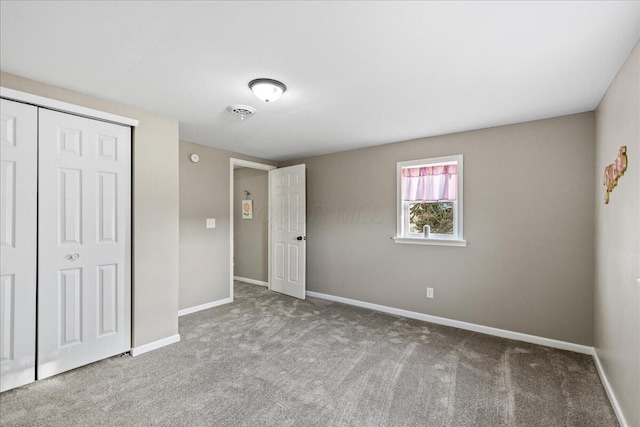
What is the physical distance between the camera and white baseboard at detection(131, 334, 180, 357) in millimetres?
2844

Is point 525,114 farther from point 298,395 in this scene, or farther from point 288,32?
point 298,395

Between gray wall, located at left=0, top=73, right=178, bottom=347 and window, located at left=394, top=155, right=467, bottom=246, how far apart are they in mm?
2759

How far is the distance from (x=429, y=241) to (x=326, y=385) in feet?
7.17

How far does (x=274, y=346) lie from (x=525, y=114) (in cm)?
338

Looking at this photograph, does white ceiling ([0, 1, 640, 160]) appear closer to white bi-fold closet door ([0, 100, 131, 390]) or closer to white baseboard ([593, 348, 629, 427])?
white bi-fold closet door ([0, 100, 131, 390])

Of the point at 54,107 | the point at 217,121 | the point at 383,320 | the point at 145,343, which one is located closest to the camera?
the point at 54,107

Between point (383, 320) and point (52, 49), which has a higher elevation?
point (52, 49)

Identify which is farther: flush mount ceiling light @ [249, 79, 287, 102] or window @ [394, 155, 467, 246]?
window @ [394, 155, 467, 246]

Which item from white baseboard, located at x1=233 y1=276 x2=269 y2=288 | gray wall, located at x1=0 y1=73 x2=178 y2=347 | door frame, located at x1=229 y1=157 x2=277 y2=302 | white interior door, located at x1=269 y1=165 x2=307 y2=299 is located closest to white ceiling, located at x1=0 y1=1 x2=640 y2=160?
gray wall, located at x1=0 y1=73 x2=178 y2=347

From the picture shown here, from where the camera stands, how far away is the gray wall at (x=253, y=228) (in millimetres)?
5637

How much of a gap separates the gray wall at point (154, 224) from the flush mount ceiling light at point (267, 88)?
51.4 inches

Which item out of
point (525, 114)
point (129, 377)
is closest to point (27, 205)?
point (129, 377)

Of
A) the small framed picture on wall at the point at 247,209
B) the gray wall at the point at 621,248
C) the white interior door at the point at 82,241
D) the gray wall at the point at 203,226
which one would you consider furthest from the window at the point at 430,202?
the white interior door at the point at 82,241

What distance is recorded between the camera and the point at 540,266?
10.2 feet
